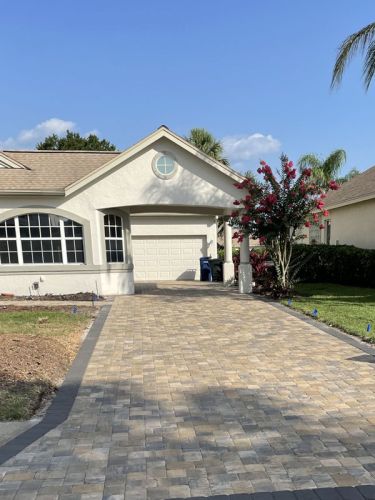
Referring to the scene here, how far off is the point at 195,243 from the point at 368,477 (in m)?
17.2

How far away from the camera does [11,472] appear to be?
10.5ft

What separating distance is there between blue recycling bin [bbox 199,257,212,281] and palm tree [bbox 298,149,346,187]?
11.4 m

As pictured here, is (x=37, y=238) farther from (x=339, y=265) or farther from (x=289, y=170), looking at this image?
(x=339, y=265)

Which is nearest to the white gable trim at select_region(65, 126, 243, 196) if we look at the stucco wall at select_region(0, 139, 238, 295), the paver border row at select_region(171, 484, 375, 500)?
the stucco wall at select_region(0, 139, 238, 295)

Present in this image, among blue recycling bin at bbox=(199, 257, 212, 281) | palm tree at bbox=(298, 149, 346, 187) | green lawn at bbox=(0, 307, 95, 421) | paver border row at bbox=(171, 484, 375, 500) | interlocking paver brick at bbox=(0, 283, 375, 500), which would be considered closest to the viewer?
paver border row at bbox=(171, 484, 375, 500)

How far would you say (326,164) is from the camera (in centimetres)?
2714

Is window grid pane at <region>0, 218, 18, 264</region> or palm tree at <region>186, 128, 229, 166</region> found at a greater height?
palm tree at <region>186, 128, 229, 166</region>

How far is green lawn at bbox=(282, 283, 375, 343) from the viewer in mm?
8156

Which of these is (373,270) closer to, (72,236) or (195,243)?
(195,243)

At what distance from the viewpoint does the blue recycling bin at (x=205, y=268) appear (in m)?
18.9

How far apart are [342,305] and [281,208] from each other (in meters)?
3.42

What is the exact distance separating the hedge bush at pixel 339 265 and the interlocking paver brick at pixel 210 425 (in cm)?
817

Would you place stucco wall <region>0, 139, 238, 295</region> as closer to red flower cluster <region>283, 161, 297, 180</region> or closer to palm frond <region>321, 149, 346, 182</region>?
red flower cluster <region>283, 161, 297, 180</region>

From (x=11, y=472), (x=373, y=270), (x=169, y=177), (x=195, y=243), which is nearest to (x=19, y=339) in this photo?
(x=11, y=472)
